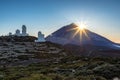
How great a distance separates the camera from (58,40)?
612 feet

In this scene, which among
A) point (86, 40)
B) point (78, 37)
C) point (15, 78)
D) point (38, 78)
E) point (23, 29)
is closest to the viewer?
point (38, 78)

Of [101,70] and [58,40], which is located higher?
[58,40]

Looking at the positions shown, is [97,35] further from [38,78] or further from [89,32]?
[38,78]

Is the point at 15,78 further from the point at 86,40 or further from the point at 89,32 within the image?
the point at 89,32

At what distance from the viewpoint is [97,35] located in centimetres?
19862

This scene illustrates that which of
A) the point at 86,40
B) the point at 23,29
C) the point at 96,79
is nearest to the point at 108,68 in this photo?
the point at 96,79

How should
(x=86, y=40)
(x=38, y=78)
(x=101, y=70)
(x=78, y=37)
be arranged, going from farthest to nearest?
(x=78, y=37) → (x=86, y=40) → (x=101, y=70) → (x=38, y=78)

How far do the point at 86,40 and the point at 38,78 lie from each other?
153527 millimetres

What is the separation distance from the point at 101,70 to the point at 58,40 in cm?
15164

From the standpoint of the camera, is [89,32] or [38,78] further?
[89,32]

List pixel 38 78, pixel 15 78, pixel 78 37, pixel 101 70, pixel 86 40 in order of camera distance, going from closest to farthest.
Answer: pixel 38 78
pixel 15 78
pixel 101 70
pixel 86 40
pixel 78 37

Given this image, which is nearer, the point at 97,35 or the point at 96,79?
the point at 96,79

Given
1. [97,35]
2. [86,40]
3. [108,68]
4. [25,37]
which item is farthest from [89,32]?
[108,68]

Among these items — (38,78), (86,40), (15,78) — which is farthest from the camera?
(86,40)
